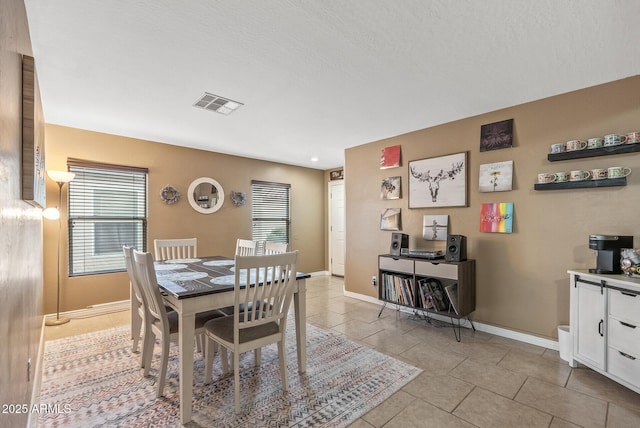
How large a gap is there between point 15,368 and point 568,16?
11.0 feet

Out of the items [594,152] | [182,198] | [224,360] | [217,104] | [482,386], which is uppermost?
[217,104]

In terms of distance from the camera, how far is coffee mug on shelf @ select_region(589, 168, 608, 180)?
2.45 m

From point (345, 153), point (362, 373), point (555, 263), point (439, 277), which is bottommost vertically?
point (362, 373)

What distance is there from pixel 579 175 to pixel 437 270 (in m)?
1.52

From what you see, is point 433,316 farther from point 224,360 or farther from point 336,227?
point 336,227

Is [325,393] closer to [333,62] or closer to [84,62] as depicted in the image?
[333,62]

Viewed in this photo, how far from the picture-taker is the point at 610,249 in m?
2.29

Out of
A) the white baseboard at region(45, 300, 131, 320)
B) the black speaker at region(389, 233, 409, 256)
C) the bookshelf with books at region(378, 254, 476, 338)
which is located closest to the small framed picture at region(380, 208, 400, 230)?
the black speaker at region(389, 233, 409, 256)

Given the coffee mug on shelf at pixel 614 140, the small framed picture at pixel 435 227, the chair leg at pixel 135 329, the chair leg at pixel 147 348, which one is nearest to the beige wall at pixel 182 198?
the chair leg at pixel 135 329

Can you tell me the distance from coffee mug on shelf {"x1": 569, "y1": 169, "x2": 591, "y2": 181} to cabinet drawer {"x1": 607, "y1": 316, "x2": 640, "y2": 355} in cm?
117

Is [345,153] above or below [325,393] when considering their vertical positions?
above

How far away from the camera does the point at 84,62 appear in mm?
2180

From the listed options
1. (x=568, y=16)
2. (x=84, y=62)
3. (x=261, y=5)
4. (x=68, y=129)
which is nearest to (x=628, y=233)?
(x=568, y=16)

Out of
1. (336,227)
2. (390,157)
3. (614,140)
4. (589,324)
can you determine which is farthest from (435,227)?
(336,227)
